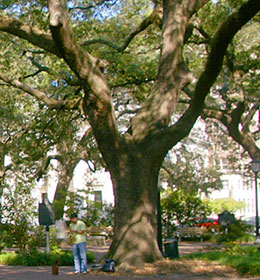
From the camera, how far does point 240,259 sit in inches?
580

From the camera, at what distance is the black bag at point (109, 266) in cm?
1399

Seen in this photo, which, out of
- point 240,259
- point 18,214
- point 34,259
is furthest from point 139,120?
point 18,214

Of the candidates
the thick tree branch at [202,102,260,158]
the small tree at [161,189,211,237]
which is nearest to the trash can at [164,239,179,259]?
the thick tree branch at [202,102,260,158]

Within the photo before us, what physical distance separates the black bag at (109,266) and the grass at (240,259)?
9.33 ft

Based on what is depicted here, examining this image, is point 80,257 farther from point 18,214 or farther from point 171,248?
point 18,214

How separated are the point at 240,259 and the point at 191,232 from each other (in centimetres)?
1441

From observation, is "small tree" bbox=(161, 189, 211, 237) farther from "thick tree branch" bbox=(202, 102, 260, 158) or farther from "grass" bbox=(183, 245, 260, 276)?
"grass" bbox=(183, 245, 260, 276)

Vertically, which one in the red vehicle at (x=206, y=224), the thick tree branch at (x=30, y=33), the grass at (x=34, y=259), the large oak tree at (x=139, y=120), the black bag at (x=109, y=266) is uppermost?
the thick tree branch at (x=30, y=33)

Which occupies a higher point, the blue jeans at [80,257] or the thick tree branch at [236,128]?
the thick tree branch at [236,128]

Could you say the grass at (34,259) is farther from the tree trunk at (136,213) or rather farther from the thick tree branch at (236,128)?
the thick tree branch at (236,128)

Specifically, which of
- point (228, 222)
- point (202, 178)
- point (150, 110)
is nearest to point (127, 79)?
point (150, 110)

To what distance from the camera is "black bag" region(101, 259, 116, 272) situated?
1399 centimetres

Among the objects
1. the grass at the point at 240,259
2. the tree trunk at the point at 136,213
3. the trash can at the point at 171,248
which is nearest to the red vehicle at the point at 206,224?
the grass at the point at 240,259

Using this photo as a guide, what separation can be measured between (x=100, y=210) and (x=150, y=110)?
594 inches
